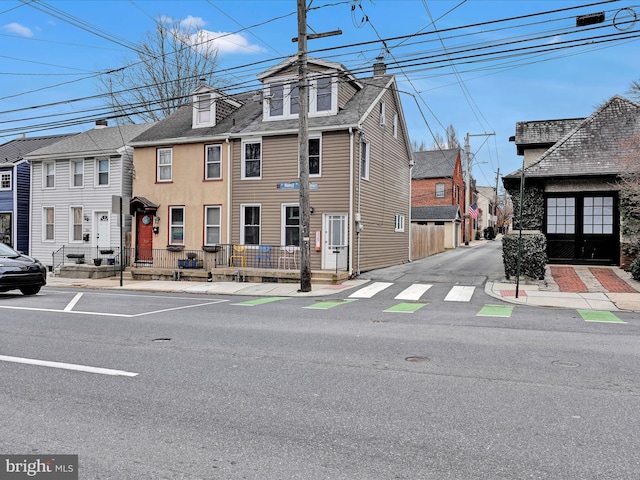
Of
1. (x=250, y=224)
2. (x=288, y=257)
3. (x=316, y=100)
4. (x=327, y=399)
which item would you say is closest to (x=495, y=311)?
(x=327, y=399)

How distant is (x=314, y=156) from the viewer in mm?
20609

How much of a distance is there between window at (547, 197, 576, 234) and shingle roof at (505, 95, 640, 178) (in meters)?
1.42

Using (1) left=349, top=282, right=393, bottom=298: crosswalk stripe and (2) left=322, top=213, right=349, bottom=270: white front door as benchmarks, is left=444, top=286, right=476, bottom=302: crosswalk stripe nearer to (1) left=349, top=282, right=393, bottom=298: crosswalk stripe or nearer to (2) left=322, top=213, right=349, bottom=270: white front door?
(1) left=349, top=282, right=393, bottom=298: crosswalk stripe

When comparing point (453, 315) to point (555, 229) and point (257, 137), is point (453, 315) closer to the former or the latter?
point (555, 229)

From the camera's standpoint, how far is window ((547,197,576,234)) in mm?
20219

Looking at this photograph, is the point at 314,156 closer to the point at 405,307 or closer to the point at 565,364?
the point at 405,307

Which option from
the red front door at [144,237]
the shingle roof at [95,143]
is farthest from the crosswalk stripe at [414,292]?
the shingle roof at [95,143]

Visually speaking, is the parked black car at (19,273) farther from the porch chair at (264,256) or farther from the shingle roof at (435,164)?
the shingle roof at (435,164)

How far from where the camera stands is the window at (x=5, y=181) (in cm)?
2905

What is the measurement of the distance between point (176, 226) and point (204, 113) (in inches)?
221

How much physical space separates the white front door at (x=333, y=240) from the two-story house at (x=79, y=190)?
35.8ft

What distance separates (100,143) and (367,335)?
23.5 meters

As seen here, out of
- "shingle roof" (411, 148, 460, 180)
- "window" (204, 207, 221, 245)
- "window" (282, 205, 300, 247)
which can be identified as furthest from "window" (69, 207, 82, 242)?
"shingle roof" (411, 148, 460, 180)

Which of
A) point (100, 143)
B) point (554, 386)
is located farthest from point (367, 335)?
point (100, 143)
